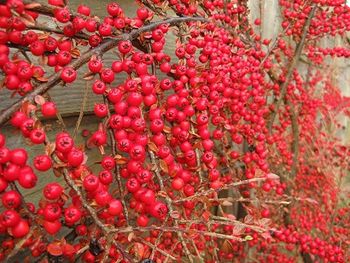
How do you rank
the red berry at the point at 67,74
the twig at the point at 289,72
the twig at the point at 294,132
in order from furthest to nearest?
the twig at the point at 294,132 → the twig at the point at 289,72 → the red berry at the point at 67,74

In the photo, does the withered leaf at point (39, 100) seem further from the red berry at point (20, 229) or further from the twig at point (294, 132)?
the twig at point (294, 132)

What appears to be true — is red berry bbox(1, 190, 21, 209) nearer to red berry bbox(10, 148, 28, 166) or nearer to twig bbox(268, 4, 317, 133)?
red berry bbox(10, 148, 28, 166)

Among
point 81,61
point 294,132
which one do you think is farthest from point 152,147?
point 294,132

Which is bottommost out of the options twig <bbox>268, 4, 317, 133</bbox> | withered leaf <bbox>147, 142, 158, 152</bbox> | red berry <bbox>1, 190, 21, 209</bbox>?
twig <bbox>268, 4, 317, 133</bbox>

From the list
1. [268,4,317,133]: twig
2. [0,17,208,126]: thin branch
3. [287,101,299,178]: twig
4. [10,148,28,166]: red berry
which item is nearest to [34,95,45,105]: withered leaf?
[0,17,208,126]: thin branch

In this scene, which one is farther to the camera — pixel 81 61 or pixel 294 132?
pixel 294 132

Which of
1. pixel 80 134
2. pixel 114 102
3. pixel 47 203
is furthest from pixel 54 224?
pixel 80 134

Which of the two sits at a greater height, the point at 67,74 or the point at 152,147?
Answer: the point at 67,74

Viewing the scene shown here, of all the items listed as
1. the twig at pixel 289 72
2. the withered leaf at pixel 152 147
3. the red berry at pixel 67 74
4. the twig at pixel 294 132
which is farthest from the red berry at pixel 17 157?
the twig at pixel 294 132

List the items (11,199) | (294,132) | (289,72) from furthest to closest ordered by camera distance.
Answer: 1. (294,132)
2. (289,72)
3. (11,199)

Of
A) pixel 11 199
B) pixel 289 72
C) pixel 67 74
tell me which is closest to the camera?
pixel 11 199

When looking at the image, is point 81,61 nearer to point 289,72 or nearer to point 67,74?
point 67,74

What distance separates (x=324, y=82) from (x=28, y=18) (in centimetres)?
363

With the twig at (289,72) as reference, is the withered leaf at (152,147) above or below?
above
